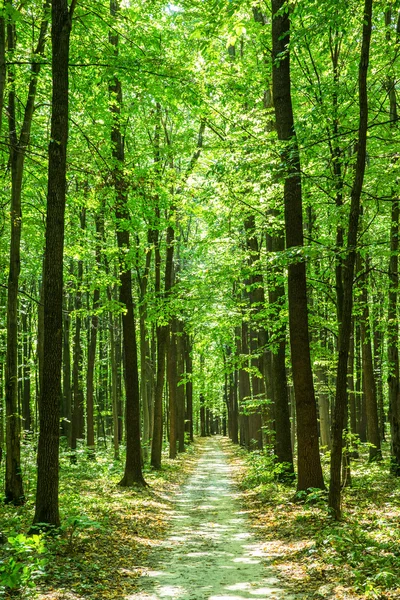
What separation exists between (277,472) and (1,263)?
1028cm

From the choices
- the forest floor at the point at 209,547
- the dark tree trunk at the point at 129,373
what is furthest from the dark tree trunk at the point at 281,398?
the dark tree trunk at the point at 129,373

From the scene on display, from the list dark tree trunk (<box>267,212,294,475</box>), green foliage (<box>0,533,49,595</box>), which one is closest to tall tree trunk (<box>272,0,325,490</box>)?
dark tree trunk (<box>267,212,294,475</box>)

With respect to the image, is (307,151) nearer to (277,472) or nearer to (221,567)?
(221,567)

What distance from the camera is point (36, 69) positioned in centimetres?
1099

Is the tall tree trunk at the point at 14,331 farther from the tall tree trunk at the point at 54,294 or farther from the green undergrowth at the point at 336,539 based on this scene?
the green undergrowth at the point at 336,539

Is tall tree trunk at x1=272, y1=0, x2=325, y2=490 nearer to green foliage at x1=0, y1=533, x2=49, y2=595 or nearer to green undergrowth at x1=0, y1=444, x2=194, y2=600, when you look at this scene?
green undergrowth at x1=0, y1=444, x2=194, y2=600

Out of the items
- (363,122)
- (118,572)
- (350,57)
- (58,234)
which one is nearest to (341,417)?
(118,572)

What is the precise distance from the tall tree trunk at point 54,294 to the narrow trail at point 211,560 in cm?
216

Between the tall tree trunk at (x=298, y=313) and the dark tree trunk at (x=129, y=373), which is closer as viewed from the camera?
the tall tree trunk at (x=298, y=313)

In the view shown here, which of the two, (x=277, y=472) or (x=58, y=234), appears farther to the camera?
(x=277, y=472)

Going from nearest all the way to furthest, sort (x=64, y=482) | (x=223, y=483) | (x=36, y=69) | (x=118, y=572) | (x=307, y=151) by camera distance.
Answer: (x=118, y=572)
(x=307, y=151)
(x=36, y=69)
(x=64, y=482)
(x=223, y=483)

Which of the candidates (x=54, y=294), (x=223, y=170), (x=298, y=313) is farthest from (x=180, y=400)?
(x=54, y=294)

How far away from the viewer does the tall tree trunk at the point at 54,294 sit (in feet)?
26.2

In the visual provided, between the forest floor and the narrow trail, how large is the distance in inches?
0.7
